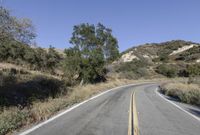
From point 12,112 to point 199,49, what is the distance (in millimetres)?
120864

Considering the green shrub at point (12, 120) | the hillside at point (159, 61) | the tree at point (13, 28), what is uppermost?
the hillside at point (159, 61)

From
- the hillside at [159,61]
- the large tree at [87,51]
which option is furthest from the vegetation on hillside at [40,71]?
the hillside at [159,61]

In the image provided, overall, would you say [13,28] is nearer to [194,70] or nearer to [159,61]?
[194,70]

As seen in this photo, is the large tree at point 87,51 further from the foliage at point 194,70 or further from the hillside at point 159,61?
the foliage at point 194,70

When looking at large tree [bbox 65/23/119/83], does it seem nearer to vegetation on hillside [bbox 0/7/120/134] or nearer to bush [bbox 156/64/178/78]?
vegetation on hillside [bbox 0/7/120/134]

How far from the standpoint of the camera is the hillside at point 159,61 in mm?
87975

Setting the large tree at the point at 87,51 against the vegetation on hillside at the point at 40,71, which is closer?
the vegetation on hillside at the point at 40,71

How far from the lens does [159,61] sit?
119938 mm

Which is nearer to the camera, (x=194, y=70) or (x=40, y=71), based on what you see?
(x=40, y=71)

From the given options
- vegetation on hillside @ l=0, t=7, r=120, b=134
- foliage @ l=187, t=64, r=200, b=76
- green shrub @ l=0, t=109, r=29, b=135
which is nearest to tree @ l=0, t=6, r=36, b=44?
vegetation on hillside @ l=0, t=7, r=120, b=134

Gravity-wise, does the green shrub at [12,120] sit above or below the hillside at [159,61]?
below

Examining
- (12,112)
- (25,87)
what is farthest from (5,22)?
(25,87)

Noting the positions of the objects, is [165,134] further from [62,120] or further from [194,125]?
[62,120]

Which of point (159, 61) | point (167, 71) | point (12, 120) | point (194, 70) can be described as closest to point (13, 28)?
point (12, 120)
